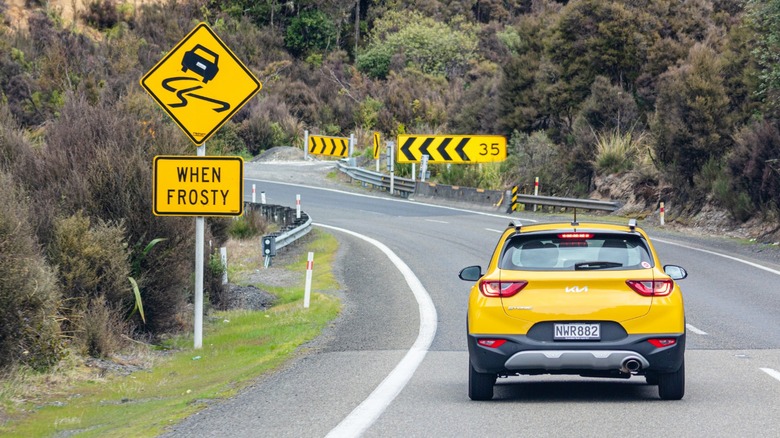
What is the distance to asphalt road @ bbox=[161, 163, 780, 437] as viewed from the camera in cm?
864

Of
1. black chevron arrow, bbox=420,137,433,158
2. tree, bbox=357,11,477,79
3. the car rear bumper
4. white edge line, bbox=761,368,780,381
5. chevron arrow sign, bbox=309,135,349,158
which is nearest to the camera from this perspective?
the car rear bumper

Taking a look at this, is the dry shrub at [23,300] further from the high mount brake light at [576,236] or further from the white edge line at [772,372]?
the white edge line at [772,372]

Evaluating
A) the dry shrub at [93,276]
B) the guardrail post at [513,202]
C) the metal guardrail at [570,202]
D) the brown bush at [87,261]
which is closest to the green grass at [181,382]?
the dry shrub at [93,276]

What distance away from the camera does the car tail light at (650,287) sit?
9.57 meters

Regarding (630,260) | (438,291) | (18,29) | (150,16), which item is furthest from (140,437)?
(150,16)

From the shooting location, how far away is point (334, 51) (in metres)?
82.8

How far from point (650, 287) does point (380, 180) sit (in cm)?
3847

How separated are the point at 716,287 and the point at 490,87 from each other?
111ft

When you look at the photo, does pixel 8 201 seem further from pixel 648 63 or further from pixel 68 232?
pixel 648 63

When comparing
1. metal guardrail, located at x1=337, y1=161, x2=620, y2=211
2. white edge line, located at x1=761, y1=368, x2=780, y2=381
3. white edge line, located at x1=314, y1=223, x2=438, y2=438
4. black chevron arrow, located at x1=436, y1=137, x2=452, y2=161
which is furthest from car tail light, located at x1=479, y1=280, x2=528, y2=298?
black chevron arrow, located at x1=436, y1=137, x2=452, y2=161

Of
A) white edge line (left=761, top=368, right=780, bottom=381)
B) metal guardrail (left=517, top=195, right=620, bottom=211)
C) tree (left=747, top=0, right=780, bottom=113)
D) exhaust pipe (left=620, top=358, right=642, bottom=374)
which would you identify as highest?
tree (left=747, top=0, right=780, bottom=113)

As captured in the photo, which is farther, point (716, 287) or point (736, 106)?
point (736, 106)

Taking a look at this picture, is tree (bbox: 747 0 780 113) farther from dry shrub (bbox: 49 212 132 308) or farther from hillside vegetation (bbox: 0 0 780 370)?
dry shrub (bbox: 49 212 132 308)

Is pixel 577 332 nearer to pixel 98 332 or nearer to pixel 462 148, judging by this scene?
pixel 98 332
